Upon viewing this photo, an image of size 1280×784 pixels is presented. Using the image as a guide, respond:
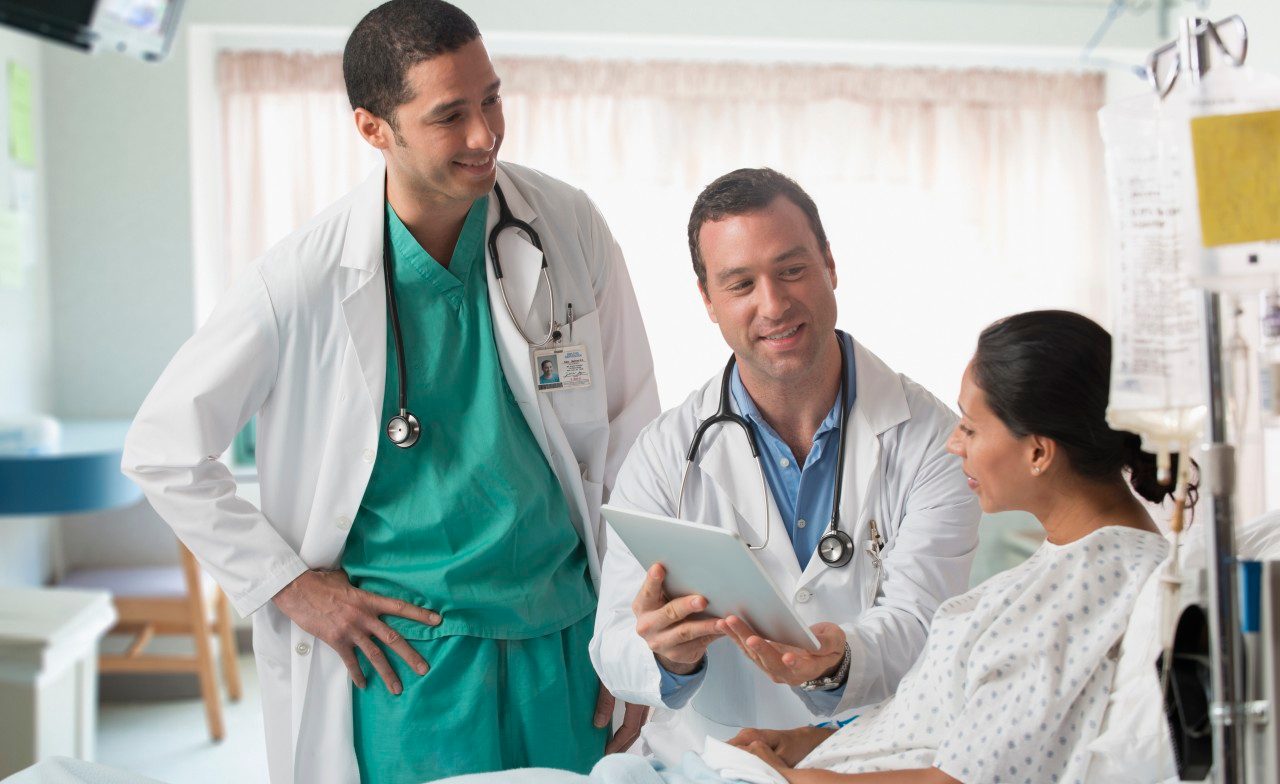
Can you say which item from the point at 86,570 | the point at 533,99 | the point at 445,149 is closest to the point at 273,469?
the point at 445,149

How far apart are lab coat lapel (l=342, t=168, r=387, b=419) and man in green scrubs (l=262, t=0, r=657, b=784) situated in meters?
0.02

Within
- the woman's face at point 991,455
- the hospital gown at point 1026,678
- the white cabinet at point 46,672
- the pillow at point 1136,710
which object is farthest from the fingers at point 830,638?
the white cabinet at point 46,672

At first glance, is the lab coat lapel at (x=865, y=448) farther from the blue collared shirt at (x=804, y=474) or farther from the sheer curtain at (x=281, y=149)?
the sheer curtain at (x=281, y=149)

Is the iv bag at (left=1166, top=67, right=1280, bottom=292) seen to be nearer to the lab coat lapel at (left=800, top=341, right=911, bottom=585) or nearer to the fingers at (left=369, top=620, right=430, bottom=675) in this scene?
the lab coat lapel at (left=800, top=341, right=911, bottom=585)

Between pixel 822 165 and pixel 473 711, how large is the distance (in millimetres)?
3600

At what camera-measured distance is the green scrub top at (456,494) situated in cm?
172

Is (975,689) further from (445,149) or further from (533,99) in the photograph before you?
(533,99)

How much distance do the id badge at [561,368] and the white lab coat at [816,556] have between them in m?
0.14

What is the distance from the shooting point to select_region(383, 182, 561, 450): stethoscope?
1.71 meters

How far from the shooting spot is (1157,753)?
1.11 m

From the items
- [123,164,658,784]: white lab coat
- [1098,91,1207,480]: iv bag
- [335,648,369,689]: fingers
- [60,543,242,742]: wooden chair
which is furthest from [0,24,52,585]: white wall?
[1098,91,1207,480]: iv bag

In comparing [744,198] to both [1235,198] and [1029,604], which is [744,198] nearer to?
[1029,604]

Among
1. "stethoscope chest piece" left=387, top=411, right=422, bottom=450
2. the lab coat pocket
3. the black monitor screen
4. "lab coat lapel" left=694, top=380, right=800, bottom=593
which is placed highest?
the black monitor screen

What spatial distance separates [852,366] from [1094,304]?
12.2ft
